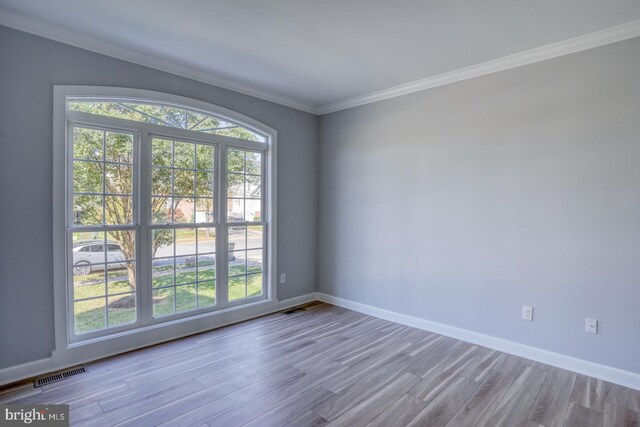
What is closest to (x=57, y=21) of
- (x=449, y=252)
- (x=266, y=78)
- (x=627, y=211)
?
(x=266, y=78)

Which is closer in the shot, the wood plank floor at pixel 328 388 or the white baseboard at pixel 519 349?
the wood plank floor at pixel 328 388

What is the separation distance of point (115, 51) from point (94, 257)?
1851 mm

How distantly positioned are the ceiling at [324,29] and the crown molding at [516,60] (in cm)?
7

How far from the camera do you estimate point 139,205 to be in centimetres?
320

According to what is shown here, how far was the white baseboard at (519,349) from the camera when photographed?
2602 mm

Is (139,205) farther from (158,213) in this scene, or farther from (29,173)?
(29,173)

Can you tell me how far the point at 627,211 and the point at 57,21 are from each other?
184 inches

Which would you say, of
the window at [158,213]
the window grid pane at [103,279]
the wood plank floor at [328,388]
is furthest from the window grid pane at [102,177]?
the wood plank floor at [328,388]

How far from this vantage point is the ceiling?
7.57 feet

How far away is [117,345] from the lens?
3018 mm

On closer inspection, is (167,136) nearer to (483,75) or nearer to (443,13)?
(443,13)

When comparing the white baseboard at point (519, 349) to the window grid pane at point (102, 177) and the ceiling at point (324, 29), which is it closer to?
the ceiling at point (324, 29)

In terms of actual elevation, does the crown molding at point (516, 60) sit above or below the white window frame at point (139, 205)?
above

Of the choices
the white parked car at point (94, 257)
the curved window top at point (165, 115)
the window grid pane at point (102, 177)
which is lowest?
the white parked car at point (94, 257)
